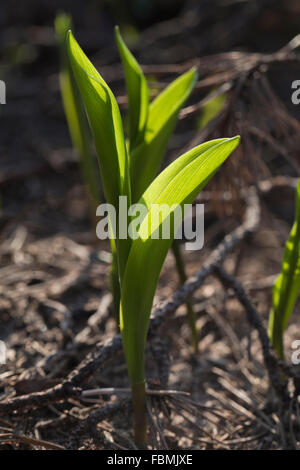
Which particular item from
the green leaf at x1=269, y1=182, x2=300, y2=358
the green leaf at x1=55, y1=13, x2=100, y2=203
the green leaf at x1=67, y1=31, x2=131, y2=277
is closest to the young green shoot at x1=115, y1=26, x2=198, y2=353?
the green leaf at x1=67, y1=31, x2=131, y2=277

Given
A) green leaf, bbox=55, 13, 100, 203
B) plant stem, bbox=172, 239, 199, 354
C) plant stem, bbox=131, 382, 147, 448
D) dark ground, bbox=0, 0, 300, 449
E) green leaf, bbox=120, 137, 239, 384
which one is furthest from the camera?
green leaf, bbox=55, 13, 100, 203

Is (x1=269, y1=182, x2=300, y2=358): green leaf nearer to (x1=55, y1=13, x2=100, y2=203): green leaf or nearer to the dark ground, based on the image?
the dark ground

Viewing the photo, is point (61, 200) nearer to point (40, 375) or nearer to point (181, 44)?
point (40, 375)

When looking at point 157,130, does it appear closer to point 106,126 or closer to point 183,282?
point 106,126

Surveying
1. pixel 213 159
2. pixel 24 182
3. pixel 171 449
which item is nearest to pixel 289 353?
pixel 171 449

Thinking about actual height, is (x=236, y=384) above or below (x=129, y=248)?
below

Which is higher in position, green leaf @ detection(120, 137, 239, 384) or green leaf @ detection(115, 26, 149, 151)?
green leaf @ detection(115, 26, 149, 151)

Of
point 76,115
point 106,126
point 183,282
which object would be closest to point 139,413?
point 183,282

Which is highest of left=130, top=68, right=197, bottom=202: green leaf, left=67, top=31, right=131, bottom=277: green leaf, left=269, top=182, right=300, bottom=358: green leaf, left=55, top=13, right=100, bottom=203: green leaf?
left=55, top=13, right=100, bottom=203: green leaf
